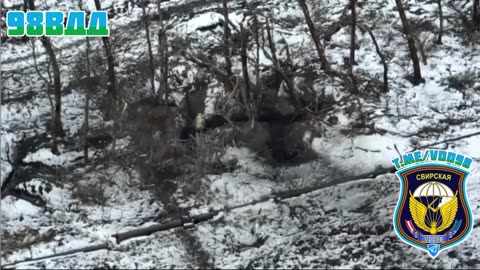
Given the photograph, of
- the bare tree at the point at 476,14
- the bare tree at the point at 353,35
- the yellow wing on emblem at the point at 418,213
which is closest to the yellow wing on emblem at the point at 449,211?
the yellow wing on emblem at the point at 418,213

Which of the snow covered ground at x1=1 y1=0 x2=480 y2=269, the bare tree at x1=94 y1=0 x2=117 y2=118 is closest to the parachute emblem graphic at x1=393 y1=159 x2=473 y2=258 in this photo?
the snow covered ground at x1=1 y1=0 x2=480 y2=269

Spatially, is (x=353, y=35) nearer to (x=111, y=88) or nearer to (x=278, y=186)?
(x=278, y=186)

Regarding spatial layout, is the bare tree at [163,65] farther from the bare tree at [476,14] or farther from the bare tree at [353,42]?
the bare tree at [476,14]

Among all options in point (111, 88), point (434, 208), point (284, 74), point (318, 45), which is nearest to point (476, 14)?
point (318, 45)

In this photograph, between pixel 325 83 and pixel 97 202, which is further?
pixel 325 83

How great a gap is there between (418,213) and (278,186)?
2.24 metres

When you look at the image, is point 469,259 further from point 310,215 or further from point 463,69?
point 463,69

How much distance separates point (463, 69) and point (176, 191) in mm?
5213

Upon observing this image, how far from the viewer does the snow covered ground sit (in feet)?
25.5

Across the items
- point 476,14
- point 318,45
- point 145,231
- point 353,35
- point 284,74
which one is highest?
point 476,14

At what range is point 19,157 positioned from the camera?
31.1 ft

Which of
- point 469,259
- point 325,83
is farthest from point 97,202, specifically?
point 469,259

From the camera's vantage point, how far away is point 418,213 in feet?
23.6

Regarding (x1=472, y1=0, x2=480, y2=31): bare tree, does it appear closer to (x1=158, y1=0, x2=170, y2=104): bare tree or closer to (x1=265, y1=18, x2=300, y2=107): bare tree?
(x1=265, y1=18, x2=300, y2=107): bare tree
